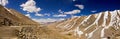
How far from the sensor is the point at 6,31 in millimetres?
106438

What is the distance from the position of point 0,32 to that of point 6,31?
3.72m

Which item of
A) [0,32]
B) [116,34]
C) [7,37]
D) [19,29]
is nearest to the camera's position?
[7,37]

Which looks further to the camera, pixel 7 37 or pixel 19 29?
pixel 19 29

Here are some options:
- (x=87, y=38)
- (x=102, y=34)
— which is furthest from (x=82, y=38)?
(x=102, y=34)

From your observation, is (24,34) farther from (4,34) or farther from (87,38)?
(87,38)

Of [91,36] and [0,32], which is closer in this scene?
[0,32]

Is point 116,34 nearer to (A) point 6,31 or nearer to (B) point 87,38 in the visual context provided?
(B) point 87,38

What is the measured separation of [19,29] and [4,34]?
14237 millimetres

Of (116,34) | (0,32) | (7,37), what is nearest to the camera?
(7,37)

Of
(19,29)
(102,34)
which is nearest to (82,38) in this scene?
(102,34)

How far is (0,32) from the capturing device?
10319 centimetres

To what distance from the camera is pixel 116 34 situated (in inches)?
7490

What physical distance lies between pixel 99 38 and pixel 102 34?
180 inches

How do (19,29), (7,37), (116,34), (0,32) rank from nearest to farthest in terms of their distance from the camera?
1. (7,37)
2. (0,32)
3. (19,29)
4. (116,34)
